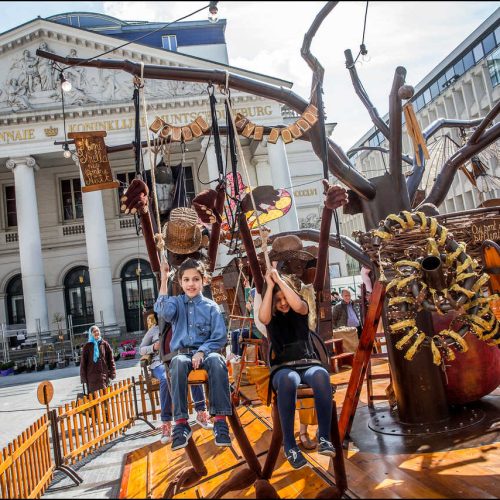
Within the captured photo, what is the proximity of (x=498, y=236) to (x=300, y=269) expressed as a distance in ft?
8.79

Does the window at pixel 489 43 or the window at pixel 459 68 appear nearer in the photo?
the window at pixel 489 43

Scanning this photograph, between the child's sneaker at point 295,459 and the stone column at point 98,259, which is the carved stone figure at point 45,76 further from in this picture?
the child's sneaker at point 295,459

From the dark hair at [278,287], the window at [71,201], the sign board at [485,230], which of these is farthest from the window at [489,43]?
the dark hair at [278,287]

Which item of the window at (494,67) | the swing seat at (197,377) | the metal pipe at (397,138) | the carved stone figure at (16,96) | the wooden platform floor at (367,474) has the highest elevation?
the carved stone figure at (16,96)

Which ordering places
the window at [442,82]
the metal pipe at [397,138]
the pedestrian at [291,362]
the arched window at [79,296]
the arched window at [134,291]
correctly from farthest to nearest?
1. the window at [442,82]
2. the arched window at [134,291]
3. the arched window at [79,296]
4. the metal pipe at [397,138]
5. the pedestrian at [291,362]

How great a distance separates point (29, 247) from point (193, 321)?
23.3m

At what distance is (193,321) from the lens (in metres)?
4.19

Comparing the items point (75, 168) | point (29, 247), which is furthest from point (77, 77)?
point (29, 247)

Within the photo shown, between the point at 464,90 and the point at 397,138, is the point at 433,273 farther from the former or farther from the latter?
the point at 464,90

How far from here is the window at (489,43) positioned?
91.7ft

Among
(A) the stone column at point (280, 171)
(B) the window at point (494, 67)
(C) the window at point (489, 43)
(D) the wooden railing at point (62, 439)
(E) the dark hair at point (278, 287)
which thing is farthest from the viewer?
(C) the window at point (489, 43)

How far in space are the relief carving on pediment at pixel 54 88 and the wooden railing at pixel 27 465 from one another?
878 inches

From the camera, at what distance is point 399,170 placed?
6531 millimetres

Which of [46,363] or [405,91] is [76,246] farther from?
[405,91]
